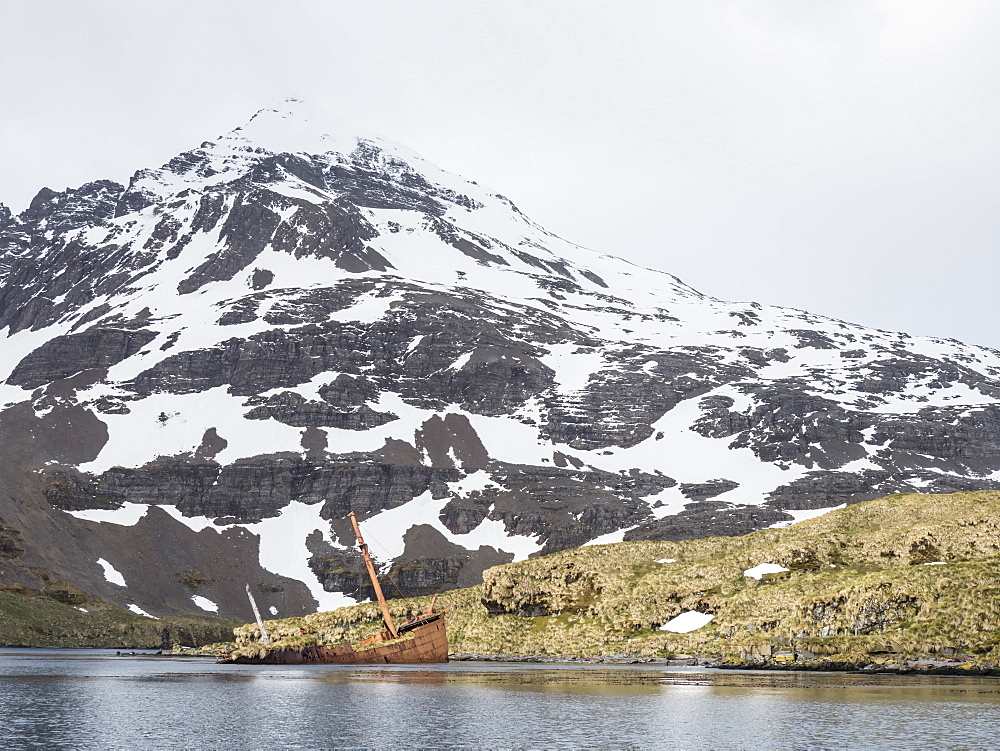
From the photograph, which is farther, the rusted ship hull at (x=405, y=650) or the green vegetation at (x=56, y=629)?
the green vegetation at (x=56, y=629)

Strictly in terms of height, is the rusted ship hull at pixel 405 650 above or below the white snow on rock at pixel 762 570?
below

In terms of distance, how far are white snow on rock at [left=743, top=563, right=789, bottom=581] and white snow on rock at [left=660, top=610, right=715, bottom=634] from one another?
243 inches

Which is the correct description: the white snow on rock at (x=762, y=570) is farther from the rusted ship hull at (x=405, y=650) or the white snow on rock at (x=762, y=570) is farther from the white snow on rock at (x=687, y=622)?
the rusted ship hull at (x=405, y=650)

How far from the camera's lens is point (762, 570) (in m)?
91.6

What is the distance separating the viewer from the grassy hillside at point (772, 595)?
70688mm

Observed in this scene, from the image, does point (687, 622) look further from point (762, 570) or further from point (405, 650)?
point (405, 650)

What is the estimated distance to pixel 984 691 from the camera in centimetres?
5328

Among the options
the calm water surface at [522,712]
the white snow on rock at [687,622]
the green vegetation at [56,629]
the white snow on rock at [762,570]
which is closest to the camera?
the calm water surface at [522,712]

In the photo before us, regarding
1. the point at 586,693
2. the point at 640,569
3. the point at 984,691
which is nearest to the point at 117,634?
the point at 640,569

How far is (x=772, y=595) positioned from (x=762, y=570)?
8.18 meters

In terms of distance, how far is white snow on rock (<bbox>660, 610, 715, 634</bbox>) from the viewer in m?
88.1

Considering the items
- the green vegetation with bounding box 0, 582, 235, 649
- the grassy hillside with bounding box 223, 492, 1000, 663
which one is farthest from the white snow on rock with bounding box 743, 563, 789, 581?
the green vegetation with bounding box 0, 582, 235, 649

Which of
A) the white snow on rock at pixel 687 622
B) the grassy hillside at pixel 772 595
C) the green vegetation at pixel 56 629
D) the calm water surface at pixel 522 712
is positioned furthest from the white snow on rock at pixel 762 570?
the green vegetation at pixel 56 629

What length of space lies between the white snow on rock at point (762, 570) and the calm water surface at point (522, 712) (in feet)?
50.0
